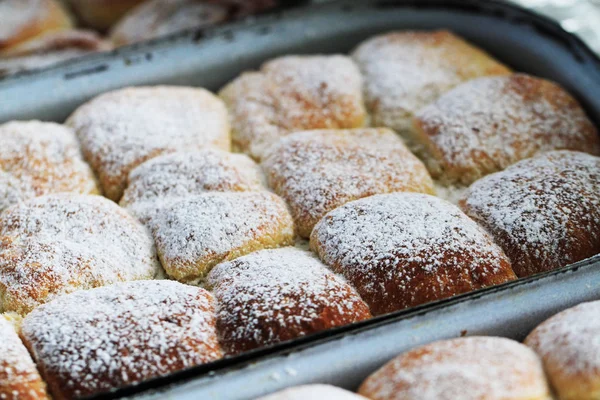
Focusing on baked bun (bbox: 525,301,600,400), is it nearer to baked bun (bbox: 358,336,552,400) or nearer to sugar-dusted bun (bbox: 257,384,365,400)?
baked bun (bbox: 358,336,552,400)

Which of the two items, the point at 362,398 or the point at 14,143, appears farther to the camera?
the point at 14,143

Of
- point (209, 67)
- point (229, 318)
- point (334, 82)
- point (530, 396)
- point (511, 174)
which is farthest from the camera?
point (209, 67)

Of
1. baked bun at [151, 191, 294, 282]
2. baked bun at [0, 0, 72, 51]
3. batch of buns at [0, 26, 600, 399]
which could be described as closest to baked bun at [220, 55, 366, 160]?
batch of buns at [0, 26, 600, 399]

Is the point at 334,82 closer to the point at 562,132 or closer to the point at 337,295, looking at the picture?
the point at 562,132

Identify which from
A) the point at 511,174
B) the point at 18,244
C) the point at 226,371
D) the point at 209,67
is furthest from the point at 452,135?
the point at 18,244

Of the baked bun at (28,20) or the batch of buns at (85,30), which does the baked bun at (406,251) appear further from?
the baked bun at (28,20)

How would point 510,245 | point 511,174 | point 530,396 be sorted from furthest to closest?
1. point 511,174
2. point 510,245
3. point 530,396

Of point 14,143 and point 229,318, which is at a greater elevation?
point 14,143
